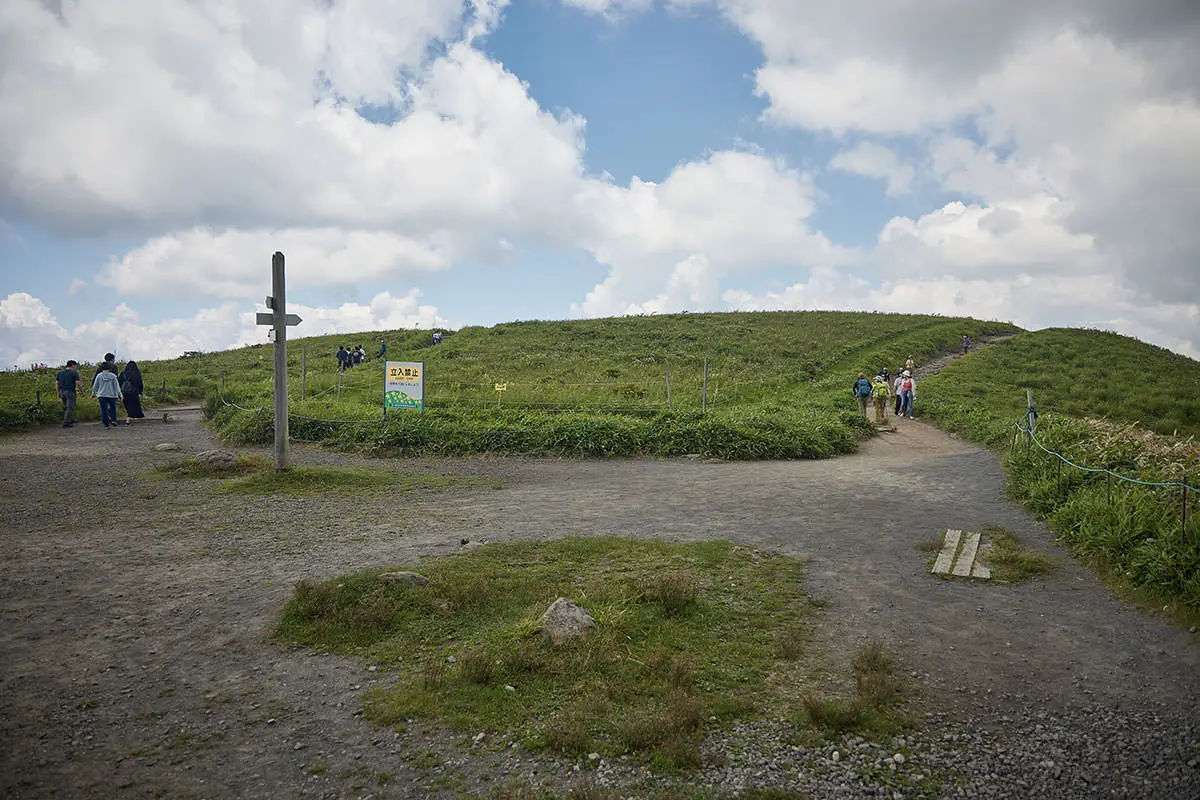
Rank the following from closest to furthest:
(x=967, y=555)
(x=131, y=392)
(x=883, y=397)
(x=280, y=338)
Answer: (x=967, y=555) → (x=280, y=338) → (x=883, y=397) → (x=131, y=392)

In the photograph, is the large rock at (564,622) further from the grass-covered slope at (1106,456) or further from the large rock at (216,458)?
the large rock at (216,458)

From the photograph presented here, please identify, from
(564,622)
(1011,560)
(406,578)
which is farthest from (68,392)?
(1011,560)

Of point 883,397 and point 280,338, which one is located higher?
point 280,338

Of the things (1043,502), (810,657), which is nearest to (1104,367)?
(1043,502)

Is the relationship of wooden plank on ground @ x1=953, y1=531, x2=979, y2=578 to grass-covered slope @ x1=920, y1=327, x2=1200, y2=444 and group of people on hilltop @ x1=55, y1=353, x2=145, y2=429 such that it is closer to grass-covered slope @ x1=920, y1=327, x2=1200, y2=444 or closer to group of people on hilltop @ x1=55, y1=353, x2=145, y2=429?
grass-covered slope @ x1=920, y1=327, x2=1200, y2=444

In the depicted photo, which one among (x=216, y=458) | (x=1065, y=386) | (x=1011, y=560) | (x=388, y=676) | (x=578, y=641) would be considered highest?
(x=1065, y=386)

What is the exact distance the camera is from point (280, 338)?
1466 centimetres

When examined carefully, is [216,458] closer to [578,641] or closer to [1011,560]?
[578,641]

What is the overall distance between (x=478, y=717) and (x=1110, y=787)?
421 cm

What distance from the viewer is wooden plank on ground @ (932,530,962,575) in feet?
28.1

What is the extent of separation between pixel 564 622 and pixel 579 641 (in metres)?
0.27

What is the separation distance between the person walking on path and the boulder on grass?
19.6m

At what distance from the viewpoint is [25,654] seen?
6.07 meters

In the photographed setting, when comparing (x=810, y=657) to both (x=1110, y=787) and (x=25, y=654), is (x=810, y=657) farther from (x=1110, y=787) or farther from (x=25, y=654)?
(x=25, y=654)
